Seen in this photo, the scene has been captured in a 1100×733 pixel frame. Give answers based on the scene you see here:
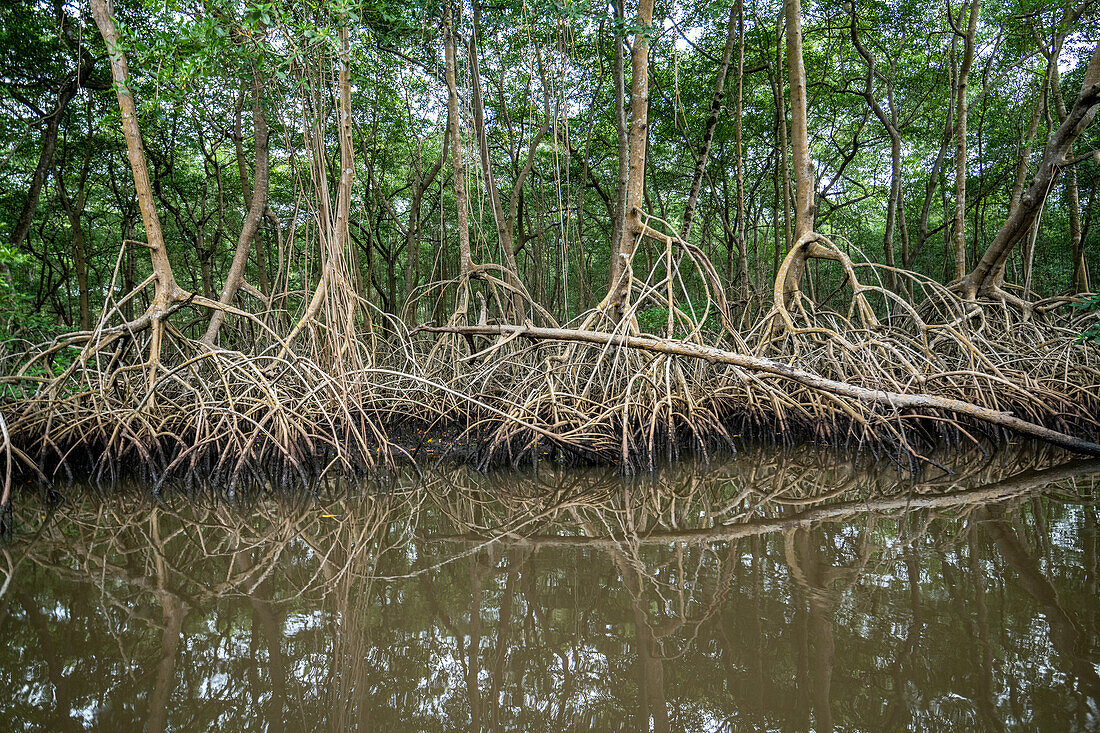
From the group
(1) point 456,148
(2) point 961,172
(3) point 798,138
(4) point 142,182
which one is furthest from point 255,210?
(2) point 961,172

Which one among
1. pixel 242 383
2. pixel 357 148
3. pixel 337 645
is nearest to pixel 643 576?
pixel 337 645

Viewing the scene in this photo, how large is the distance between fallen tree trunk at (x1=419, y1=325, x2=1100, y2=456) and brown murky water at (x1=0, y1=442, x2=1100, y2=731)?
0.28m

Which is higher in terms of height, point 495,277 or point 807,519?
point 495,277

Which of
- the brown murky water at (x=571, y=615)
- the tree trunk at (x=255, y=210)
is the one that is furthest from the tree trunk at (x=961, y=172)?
the tree trunk at (x=255, y=210)

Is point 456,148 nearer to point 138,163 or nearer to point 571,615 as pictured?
point 138,163

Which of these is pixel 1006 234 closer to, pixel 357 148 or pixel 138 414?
pixel 138 414

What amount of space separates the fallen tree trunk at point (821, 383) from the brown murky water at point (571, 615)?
0.28m

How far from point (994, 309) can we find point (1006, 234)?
78 cm

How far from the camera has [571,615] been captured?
180cm

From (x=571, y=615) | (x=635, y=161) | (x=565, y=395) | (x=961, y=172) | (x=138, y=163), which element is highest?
(x=961, y=172)

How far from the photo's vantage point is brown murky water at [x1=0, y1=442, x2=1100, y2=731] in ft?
4.44

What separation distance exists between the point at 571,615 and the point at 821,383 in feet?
7.67

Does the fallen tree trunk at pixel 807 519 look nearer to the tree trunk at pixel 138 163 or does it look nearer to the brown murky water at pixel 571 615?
the brown murky water at pixel 571 615

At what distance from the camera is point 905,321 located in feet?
18.6
